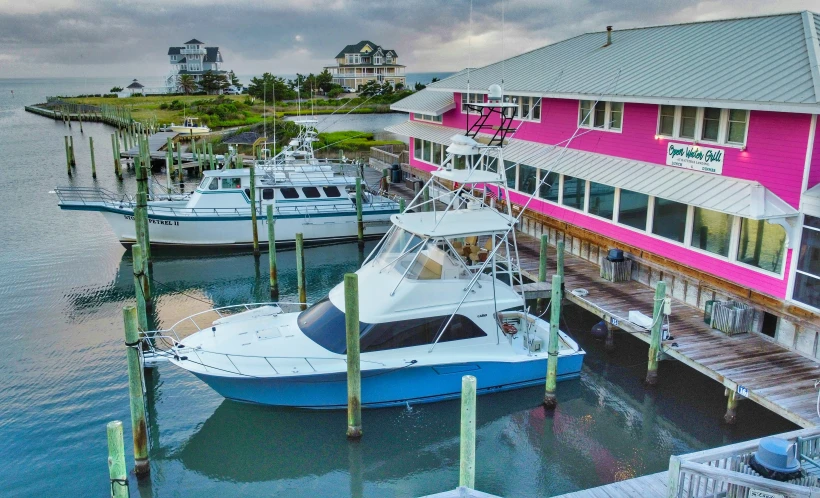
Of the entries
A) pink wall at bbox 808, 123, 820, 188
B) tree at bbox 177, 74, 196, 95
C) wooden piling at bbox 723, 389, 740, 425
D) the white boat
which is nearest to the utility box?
wooden piling at bbox 723, 389, 740, 425

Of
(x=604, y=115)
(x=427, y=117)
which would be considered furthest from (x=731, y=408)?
(x=427, y=117)

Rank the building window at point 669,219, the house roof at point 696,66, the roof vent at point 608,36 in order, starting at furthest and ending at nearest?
1. the roof vent at point 608,36
2. the building window at point 669,219
3. the house roof at point 696,66

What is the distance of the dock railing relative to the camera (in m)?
8.09

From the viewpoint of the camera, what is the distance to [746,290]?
14289mm

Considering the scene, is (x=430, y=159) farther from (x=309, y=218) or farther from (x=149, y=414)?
(x=149, y=414)

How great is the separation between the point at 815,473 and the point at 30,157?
193 feet

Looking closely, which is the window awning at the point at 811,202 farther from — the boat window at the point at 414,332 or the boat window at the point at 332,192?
the boat window at the point at 332,192

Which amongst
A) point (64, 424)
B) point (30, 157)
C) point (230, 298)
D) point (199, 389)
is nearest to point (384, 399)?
point (199, 389)

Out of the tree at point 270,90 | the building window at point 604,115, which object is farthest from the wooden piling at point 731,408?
the tree at point 270,90

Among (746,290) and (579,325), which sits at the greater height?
(746,290)

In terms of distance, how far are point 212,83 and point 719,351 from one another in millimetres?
103546

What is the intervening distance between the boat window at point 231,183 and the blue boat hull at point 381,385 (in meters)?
14.9

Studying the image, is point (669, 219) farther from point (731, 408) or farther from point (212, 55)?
point (212, 55)

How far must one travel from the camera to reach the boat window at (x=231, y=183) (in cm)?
2691
